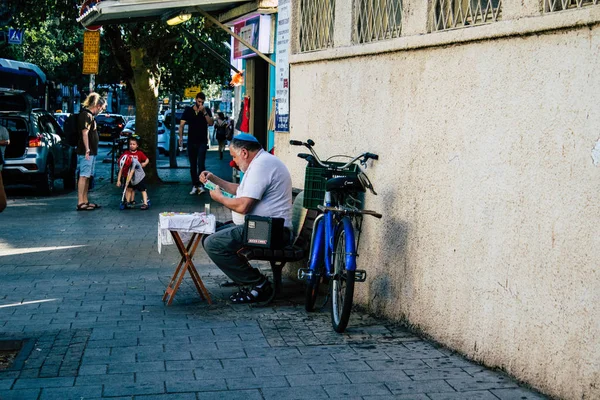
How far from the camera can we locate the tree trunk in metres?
22.4

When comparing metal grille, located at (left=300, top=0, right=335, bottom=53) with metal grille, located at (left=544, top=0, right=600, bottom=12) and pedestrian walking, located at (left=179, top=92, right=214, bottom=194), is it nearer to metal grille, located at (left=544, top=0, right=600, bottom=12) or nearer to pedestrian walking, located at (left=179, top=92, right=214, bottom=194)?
metal grille, located at (left=544, top=0, right=600, bottom=12)

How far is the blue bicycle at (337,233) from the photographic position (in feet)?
23.2

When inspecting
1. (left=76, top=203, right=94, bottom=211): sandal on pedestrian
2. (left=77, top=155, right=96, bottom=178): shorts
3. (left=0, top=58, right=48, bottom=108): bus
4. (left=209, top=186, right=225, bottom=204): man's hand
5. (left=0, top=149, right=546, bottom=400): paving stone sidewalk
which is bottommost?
(left=76, top=203, right=94, bottom=211): sandal on pedestrian

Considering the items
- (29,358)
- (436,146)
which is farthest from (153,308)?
(436,146)

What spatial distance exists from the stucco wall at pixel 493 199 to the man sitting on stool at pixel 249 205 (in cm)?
74

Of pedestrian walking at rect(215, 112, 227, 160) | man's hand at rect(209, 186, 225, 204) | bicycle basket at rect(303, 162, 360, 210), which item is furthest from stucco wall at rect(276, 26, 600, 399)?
pedestrian walking at rect(215, 112, 227, 160)

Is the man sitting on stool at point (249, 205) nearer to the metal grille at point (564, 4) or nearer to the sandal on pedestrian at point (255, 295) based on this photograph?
the sandal on pedestrian at point (255, 295)

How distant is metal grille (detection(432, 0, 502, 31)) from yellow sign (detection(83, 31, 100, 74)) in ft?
51.8

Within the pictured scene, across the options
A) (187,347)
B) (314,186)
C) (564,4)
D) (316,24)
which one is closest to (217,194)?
(314,186)

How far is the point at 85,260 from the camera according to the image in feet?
37.3

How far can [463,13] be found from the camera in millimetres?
6543

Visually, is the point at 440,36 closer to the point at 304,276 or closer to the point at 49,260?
the point at 304,276

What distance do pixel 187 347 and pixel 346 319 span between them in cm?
116

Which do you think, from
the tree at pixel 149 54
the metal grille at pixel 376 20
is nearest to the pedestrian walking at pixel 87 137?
the tree at pixel 149 54
